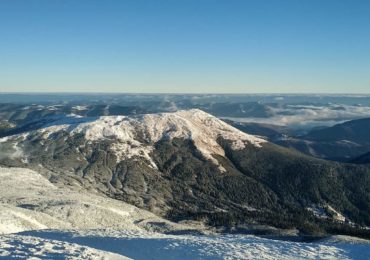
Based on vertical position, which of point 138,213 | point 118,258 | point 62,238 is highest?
point 118,258

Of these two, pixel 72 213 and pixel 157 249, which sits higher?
pixel 157 249

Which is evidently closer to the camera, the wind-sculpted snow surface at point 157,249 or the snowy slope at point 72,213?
the wind-sculpted snow surface at point 157,249

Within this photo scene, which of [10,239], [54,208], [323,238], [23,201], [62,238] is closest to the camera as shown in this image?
[10,239]

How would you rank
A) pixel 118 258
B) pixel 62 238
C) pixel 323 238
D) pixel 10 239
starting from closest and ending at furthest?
pixel 118 258 → pixel 10 239 → pixel 62 238 → pixel 323 238

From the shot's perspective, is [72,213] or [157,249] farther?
[72,213]

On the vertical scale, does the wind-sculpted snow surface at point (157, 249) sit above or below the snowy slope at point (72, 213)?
above

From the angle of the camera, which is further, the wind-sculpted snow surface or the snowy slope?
the snowy slope

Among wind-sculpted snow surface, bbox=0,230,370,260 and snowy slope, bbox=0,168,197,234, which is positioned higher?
wind-sculpted snow surface, bbox=0,230,370,260

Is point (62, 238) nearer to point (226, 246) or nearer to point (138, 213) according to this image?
point (226, 246)

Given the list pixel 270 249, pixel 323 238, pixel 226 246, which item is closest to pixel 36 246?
pixel 226 246

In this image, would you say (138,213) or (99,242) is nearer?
(99,242)

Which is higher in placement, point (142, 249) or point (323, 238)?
point (142, 249)
